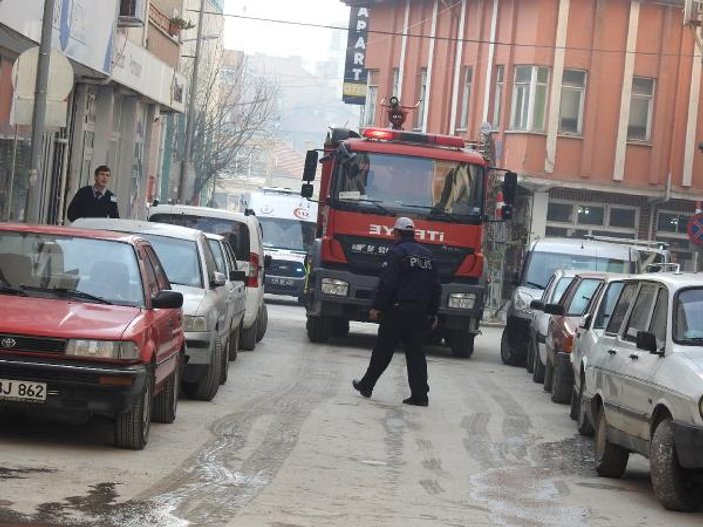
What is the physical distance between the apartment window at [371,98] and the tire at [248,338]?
35779mm

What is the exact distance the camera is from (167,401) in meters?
12.6

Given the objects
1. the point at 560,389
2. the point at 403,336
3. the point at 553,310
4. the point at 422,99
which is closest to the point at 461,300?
the point at 560,389

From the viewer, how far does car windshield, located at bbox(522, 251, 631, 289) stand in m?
25.9

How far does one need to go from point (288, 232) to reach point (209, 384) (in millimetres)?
26113

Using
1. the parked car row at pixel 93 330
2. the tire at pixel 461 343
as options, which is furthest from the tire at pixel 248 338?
the parked car row at pixel 93 330

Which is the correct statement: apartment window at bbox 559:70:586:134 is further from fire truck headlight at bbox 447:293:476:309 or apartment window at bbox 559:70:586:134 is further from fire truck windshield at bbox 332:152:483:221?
fire truck headlight at bbox 447:293:476:309

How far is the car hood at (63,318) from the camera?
10.3 m

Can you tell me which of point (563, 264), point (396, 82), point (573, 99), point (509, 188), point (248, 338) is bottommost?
point (248, 338)

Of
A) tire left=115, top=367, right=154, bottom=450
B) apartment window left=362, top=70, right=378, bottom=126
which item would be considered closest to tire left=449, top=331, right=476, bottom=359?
tire left=115, top=367, right=154, bottom=450

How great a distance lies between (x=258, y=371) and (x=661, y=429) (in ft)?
29.3

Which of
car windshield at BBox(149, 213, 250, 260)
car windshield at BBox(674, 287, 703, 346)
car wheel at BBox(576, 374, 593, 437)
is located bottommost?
car wheel at BBox(576, 374, 593, 437)

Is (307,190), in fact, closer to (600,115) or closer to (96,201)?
(96,201)

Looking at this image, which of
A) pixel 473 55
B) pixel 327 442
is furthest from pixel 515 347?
pixel 473 55

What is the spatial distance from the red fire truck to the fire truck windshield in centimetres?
1
